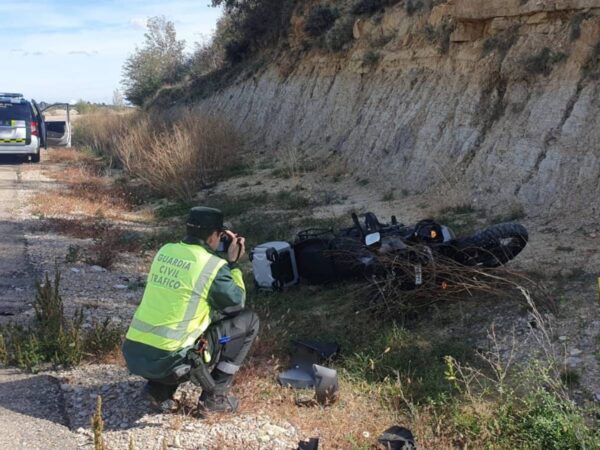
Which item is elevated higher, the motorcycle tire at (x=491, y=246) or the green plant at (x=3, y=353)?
the motorcycle tire at (x=491, y=246)

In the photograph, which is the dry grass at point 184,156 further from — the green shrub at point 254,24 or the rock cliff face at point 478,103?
the green shrub at point 254,24

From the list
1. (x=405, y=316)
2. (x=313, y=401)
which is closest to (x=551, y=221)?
(x=405, y=316)

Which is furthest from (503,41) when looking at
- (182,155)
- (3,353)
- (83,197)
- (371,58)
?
(83,197)

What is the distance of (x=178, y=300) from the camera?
185 inches

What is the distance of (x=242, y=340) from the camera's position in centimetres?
500

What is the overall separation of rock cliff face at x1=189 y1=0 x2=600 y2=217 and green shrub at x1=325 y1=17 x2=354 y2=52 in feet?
1.00

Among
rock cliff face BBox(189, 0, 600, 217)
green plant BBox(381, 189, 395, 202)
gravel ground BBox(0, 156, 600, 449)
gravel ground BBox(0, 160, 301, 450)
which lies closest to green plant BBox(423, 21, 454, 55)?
rock cliff face BBox(189, 0, 600, 217)

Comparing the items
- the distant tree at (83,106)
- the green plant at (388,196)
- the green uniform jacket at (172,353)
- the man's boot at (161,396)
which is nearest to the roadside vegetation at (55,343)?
the man's boot at (161,396)

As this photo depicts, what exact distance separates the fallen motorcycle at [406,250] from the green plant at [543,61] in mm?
4473

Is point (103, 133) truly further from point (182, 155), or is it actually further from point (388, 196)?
point (388, 196)

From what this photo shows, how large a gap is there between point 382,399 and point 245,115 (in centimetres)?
2075

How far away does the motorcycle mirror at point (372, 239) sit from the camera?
23.3 ft

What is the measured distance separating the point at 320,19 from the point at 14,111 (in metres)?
10.2

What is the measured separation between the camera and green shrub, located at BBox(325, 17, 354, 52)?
18.2 meters
